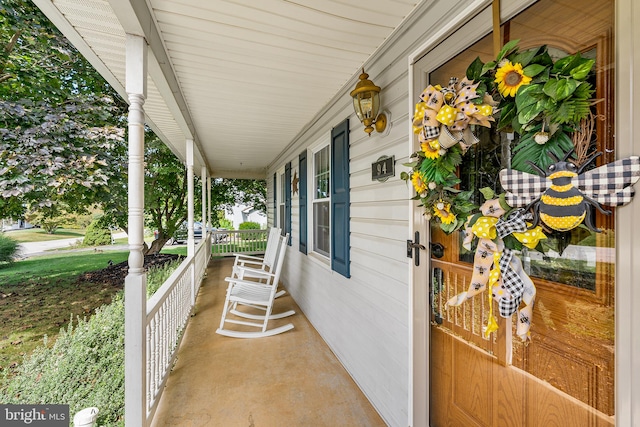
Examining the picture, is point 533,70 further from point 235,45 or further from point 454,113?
point 235,45

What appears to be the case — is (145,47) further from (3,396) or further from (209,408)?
(3,396)

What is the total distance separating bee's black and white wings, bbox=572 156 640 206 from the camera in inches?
26.9

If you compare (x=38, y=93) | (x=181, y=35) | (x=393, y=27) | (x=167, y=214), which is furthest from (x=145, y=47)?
(x=167, y=214)

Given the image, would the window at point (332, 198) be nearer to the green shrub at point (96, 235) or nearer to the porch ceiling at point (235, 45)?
the porch ceiling at point (235, 45)

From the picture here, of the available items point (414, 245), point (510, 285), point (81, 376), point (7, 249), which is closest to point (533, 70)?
point (510, 285)

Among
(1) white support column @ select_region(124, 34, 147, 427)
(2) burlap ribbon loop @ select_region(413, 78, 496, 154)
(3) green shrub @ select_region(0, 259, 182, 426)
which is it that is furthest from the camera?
(3) green shrub @ select_region(0, 259, 182, 426)

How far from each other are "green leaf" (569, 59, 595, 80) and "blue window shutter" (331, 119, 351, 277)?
1.66 m

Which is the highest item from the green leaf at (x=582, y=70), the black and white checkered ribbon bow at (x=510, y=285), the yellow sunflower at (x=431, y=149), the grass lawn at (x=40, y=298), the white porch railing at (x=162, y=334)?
the green leaf at (x=582, y=70)

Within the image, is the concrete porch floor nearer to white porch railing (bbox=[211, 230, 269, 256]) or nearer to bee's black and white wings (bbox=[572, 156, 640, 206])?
bee's black and white wings (bbox=[572, 156, 640, 206])

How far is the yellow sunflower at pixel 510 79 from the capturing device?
834 millimetres

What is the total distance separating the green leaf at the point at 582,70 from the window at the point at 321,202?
2.35 m

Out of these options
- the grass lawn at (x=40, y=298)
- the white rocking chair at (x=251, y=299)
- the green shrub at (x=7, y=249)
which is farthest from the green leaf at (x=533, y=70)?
the green shrub at (x=7, y=249)

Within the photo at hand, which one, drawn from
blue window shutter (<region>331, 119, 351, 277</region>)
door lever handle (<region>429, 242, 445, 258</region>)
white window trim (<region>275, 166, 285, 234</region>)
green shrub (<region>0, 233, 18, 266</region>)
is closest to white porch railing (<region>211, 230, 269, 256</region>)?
white window trim (<region>275, 166, 285, 234</region>)

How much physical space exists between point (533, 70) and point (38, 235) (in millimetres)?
9840
